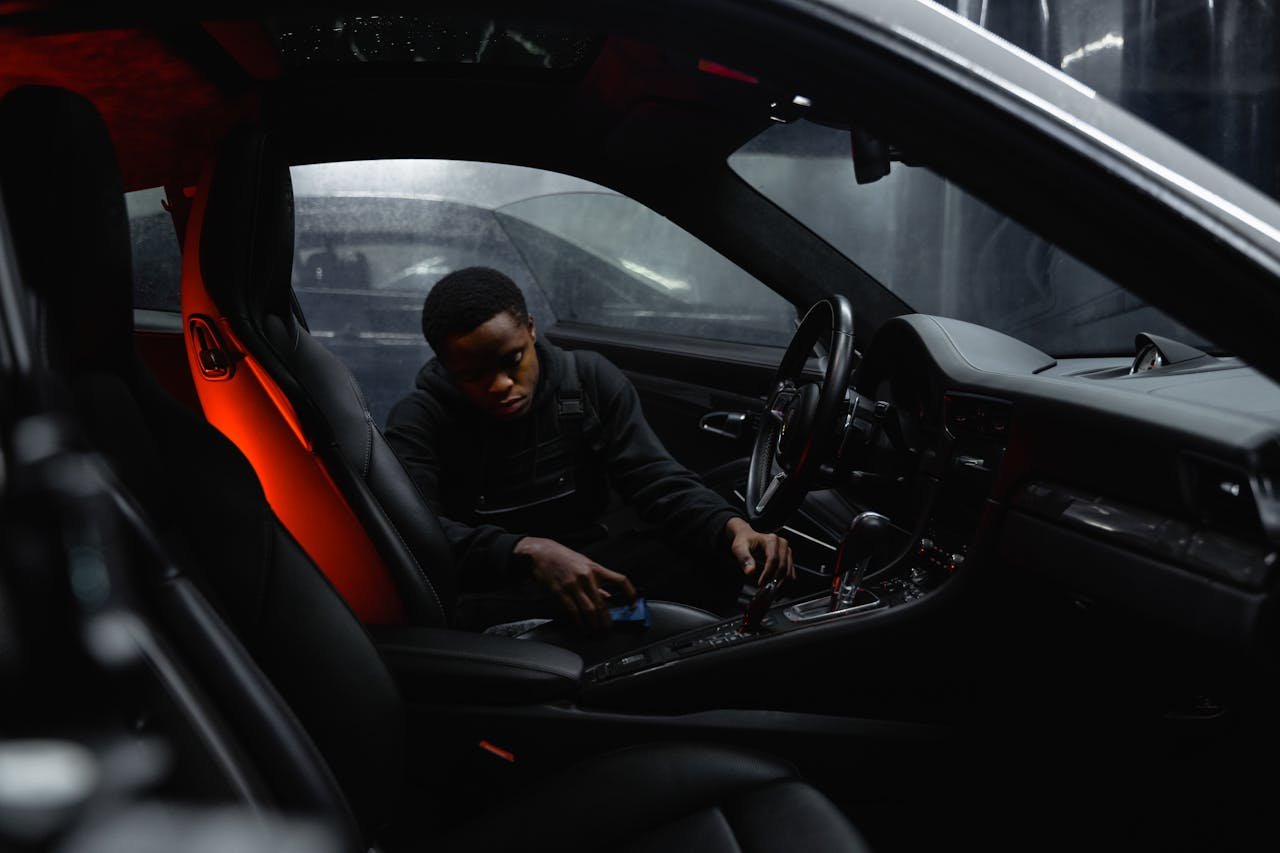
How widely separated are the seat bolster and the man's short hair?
3.39ft

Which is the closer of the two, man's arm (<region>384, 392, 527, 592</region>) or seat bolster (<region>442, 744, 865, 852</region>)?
seat bolster (<region>442, 744, 865, 852</region>)

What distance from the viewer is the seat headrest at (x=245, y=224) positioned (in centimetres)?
139

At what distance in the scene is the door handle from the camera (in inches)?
94.2

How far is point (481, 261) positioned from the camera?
4.89m

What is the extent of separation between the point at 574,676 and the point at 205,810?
2.35ft

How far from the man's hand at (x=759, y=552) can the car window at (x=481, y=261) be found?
1.31m

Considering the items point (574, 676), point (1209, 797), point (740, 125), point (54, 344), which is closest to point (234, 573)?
point (54, 344)

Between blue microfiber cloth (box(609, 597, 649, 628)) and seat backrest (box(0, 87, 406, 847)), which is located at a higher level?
seat backrest (box(0, 87, 406, 847))

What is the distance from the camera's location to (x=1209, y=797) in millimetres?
1179

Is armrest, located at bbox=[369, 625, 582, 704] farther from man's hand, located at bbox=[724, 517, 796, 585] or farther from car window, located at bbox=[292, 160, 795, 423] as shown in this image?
car window, located at bbox=[292, 160, 795, 423]

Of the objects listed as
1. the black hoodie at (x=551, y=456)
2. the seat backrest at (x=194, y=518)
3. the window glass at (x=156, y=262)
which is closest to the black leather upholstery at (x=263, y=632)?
the seat backrest at (x=194, y=518)

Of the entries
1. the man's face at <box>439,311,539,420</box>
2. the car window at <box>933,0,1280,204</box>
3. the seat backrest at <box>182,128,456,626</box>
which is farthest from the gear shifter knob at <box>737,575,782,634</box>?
the car window at <box>933,0,1280,204</box>

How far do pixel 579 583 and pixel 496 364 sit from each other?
54 cm

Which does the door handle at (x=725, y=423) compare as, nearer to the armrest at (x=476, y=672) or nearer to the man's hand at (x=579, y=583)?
the man's hand at (x=579, y=583)
